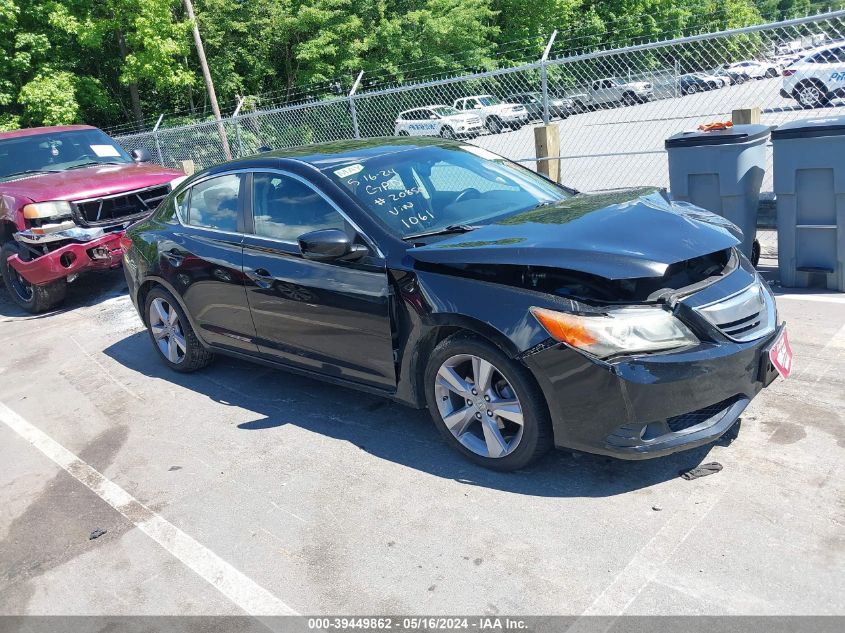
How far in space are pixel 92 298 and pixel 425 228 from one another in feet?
20.2

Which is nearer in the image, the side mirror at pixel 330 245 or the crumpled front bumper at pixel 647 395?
the crumpled front bumper at pixel 647 395

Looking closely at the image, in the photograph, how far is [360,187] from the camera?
14.3 ft

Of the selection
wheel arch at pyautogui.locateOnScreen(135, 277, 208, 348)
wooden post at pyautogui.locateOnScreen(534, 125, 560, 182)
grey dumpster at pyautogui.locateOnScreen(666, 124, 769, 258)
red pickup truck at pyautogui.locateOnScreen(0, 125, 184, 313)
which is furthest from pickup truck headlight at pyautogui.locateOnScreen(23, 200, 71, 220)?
grey dumpster at pyautogui.locateOnScreen(666, 124, 769, 258)

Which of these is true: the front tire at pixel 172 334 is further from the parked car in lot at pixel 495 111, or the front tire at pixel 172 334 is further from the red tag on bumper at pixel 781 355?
the parked car in lot at pixel 495 111

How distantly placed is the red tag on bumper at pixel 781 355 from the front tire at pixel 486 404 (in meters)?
1.05

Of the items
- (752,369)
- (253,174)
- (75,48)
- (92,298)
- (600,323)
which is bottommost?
(92,298)

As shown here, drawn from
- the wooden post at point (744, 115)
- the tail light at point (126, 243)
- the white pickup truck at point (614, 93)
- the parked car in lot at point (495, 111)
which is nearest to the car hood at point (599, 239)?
the tail light at point (126, 243)

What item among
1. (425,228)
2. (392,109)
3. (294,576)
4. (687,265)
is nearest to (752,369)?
(687,265)

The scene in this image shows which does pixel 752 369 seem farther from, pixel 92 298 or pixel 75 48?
pixel 75 48

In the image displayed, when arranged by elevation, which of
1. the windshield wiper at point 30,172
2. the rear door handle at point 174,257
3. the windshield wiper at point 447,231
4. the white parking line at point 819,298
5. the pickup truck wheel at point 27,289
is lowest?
the white parking line at point 819,298

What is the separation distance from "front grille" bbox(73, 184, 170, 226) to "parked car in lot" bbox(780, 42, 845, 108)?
7111 millimetres

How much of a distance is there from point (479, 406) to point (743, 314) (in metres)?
1.27

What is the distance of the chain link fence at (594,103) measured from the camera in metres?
9.05

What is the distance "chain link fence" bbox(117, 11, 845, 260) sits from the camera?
905cm
